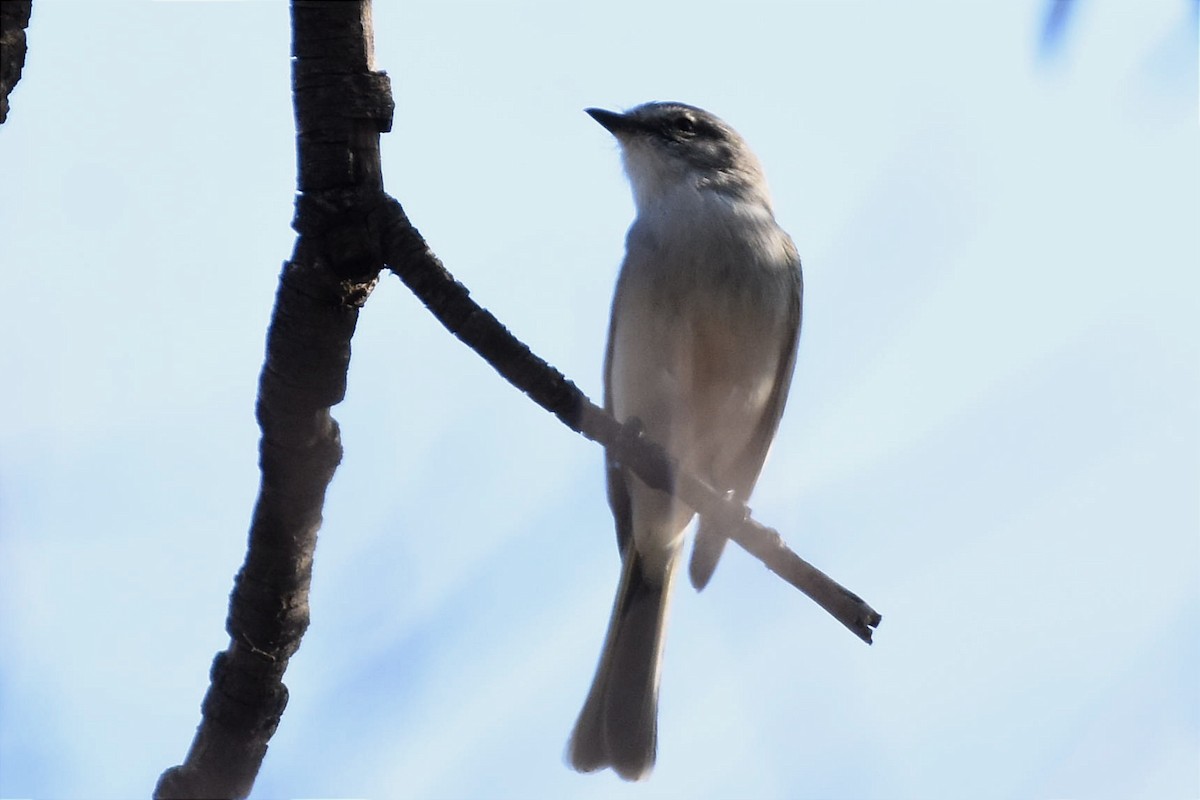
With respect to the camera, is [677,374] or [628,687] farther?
[628,687]

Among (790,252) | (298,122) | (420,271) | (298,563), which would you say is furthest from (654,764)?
(298,122)

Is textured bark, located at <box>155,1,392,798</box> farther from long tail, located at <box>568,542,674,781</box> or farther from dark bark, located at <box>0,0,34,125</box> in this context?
long tail, located at <box>568,542,674,781</box>

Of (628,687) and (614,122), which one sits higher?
(614,122)

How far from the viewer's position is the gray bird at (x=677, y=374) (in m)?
6.11

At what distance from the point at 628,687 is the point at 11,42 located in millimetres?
4222

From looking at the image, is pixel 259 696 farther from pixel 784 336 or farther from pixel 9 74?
pixel 784 336

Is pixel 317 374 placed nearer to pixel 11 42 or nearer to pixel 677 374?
pixel 11 42

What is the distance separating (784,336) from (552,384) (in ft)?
11.1

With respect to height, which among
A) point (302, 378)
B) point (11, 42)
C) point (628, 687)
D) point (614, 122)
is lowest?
point (302, 378)

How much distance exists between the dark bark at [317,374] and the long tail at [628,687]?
9.21 ft

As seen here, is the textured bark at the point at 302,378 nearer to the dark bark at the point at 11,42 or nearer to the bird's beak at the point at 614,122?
the dark bark at the point at 11,42

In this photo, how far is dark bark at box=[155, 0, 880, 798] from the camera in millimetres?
3031

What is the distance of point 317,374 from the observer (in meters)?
3.12

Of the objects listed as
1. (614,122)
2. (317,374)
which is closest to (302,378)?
(317,374)
